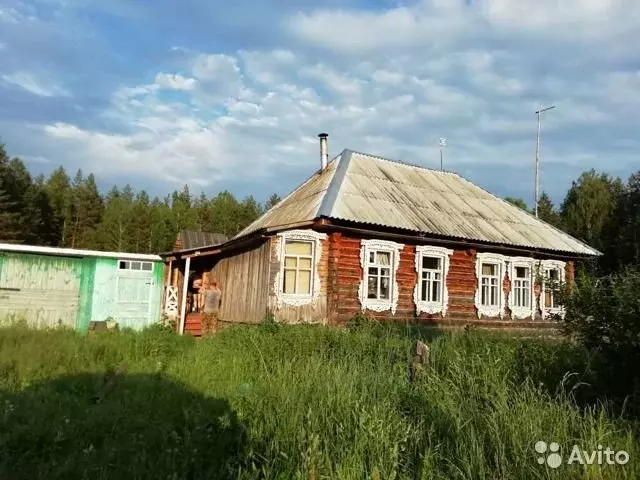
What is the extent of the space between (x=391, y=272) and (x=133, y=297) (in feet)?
28.0

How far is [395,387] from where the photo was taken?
547 cm

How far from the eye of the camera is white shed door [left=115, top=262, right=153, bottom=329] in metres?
17.1

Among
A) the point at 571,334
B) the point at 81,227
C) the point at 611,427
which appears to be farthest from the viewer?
the point at 81,227

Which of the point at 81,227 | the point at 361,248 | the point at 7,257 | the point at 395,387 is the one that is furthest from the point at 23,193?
the point at 395,387

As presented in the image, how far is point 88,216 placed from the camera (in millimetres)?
51875

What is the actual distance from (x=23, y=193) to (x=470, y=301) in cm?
4046

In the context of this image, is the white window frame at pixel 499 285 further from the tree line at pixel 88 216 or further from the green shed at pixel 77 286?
the tree line at pixel 88 216

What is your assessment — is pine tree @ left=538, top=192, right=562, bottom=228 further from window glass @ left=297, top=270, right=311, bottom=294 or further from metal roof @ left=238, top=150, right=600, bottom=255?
window glass @ left=297, top=270, right=311, bottom=294

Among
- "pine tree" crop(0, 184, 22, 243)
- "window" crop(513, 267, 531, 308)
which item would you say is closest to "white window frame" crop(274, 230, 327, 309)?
"window" crop(513, 267, 531, 308)

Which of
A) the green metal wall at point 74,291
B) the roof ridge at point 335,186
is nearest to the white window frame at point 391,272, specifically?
the roof ridge at point 335,186

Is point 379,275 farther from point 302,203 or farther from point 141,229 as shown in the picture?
point 141,229

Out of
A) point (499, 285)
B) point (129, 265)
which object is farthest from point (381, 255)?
point (129, 265)

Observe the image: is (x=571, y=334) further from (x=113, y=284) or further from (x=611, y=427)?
(x=113, y=284)

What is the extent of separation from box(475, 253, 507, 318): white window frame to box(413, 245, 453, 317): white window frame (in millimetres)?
1261
